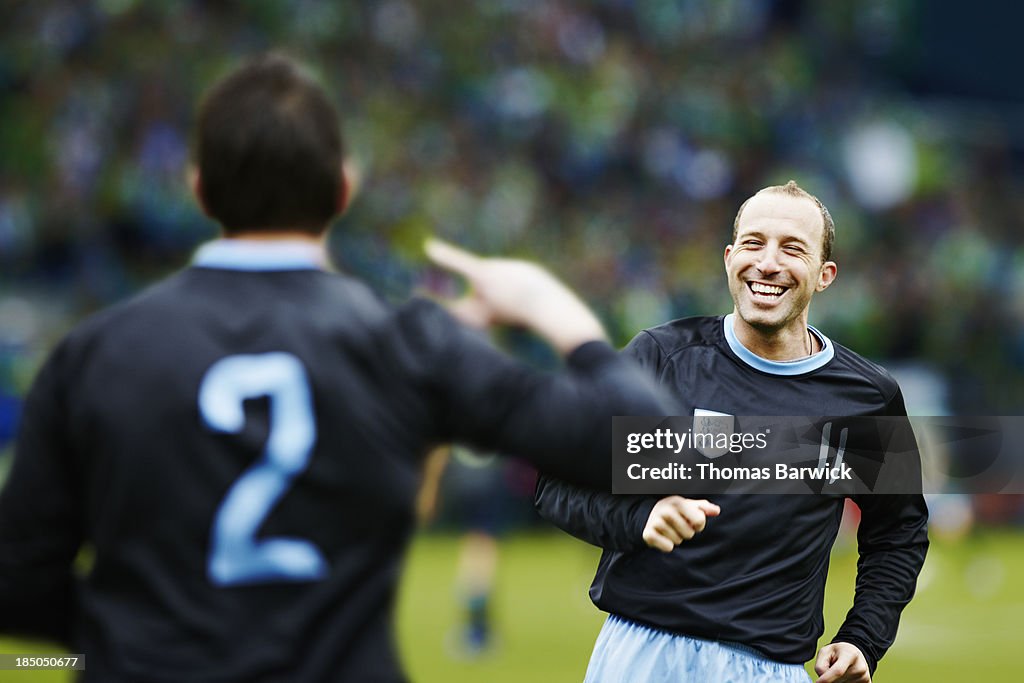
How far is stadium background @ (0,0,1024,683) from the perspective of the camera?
16.3 meters

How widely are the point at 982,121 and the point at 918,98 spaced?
56.6 inches

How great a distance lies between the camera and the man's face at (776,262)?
3.36m

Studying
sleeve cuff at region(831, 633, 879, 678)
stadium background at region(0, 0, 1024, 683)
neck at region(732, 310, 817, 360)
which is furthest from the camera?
stadium background at region(0, 0, 1024, 683)

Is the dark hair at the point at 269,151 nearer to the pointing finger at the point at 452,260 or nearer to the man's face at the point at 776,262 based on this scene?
the pointing finger at the point at 452,260

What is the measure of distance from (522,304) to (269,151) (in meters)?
0.42

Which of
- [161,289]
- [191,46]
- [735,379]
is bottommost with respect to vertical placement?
[161,289]

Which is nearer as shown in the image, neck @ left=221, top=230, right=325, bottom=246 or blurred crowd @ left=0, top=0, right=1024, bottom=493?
neck @ left=221, top=230, right=325, bottom=246

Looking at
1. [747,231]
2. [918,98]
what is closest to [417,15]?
[918,98]

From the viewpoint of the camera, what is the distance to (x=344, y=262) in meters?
16.8

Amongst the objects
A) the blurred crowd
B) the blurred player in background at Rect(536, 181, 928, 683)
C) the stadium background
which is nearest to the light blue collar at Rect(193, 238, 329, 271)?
the blurred player in background at Rect(536, 181, 928, 683)

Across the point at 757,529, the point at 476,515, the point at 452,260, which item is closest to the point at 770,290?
the point at 757,529

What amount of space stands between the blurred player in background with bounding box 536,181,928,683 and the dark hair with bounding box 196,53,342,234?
1.36 metres

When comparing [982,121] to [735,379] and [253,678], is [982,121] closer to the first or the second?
[735,379]

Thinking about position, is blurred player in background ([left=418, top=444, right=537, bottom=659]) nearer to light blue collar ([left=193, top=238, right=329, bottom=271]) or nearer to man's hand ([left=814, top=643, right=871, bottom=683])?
light blue collar ([left=193, top=238, right=329, bottom=271])
